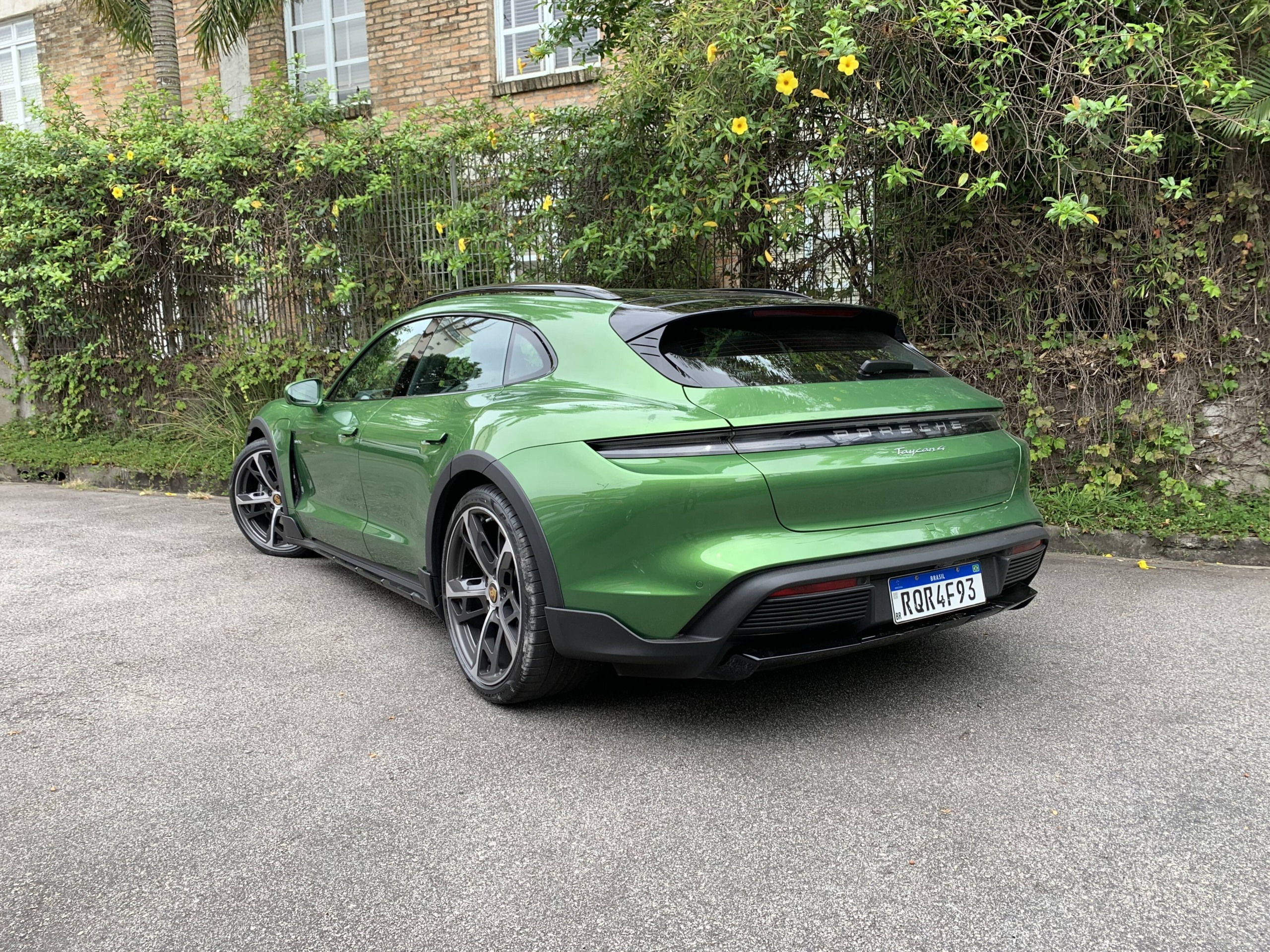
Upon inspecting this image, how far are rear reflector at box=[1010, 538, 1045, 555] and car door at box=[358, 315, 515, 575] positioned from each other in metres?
1.93

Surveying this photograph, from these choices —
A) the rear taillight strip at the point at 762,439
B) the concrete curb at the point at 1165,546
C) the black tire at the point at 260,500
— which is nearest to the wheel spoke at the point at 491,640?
the rear taillight strip at the point at 762,439

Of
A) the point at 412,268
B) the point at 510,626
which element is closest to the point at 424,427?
the point at 510,626

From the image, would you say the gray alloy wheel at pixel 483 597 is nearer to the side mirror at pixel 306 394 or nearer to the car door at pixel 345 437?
the car door at pixel 345 437

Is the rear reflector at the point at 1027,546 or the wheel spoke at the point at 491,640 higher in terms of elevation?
the rear reflector at the point at 1027,546

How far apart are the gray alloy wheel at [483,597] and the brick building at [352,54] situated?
8495mm

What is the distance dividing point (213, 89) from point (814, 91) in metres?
6.43

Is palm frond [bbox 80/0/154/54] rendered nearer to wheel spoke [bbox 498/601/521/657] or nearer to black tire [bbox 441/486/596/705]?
black tire [bbox 441/486/596/705]

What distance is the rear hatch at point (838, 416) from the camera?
2932 mm

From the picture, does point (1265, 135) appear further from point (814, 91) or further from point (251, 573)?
point (251, 573)

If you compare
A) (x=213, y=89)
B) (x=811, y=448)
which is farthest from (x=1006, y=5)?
(x=213, y=89)

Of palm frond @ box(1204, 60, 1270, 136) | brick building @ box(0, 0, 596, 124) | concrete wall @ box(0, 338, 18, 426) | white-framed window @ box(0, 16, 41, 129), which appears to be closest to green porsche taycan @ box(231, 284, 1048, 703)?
palm frond @ box(1204, 60, 1270, 136)

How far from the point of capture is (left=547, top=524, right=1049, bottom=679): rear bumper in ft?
9.16

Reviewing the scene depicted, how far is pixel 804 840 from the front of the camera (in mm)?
2475

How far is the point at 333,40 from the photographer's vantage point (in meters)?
14.2
